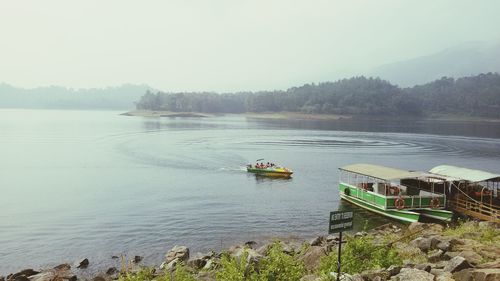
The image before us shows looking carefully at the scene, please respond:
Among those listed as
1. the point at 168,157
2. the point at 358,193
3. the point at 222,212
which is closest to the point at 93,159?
the point at 168,157

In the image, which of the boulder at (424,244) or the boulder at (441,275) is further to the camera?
the boulder at (424,244)

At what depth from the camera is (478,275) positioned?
45.9ft

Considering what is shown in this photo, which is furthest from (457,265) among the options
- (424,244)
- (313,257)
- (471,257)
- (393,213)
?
(393,213)

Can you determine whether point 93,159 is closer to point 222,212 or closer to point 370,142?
point 222,212

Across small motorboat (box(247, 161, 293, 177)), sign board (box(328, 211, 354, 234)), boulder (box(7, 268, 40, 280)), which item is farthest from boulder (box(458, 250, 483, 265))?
small motorboat (box(247, 161, 293, 177))

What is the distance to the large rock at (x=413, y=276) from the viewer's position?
1470 cm

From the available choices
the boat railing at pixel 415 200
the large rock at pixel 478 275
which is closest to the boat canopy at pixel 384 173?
the boat railing at pixel 415 200

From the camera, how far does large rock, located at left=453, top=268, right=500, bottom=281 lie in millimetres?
13648

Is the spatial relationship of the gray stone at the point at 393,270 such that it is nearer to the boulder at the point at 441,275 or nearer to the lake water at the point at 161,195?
the boulder at the point at 441,275

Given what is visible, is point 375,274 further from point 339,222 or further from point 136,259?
point 136,259

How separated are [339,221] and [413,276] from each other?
3.35 m

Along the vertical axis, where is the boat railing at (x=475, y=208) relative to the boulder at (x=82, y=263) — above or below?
above

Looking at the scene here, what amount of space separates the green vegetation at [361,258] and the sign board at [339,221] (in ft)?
9.40

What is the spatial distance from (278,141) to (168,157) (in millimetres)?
42497
